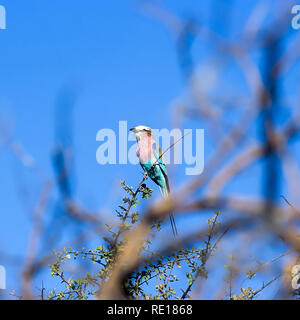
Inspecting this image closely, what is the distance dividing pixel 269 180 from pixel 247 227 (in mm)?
133

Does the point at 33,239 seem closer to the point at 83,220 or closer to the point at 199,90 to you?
the point at 83,220

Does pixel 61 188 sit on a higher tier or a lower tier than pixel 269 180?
higher

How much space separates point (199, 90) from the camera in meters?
1.12

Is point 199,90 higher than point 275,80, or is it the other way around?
point 199,90
